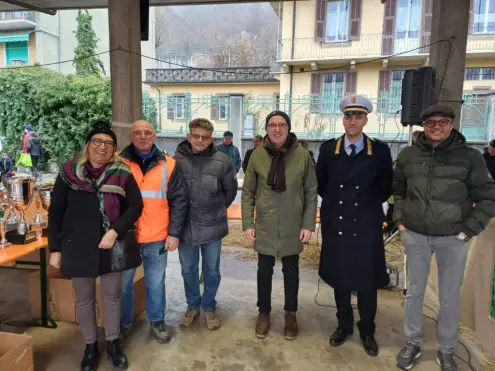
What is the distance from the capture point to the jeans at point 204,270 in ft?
9.51

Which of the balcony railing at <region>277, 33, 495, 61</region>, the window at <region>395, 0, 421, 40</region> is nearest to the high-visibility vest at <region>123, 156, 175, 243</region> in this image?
the balcony railing at <region>277, 33, 495, 61</region>

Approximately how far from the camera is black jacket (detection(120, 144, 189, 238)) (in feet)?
8.50

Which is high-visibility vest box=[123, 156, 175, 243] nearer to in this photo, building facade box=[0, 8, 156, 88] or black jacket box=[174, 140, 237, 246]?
black jacket box=[174, 140, 237, 246]

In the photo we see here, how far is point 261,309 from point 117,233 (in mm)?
1284

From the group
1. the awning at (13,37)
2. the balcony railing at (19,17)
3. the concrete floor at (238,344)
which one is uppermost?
the balcony railing at (19,17)

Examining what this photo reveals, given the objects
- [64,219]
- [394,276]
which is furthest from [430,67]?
[64,219]

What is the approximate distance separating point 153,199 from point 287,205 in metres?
0.91

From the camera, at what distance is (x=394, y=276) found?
423 cm

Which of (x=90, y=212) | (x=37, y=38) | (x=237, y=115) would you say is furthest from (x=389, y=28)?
(x=37, y=38)

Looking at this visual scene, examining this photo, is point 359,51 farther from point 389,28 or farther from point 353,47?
point 389,28

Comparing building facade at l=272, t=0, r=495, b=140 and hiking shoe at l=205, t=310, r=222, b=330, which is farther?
building facade at l=272, t=0, r=495, b=140

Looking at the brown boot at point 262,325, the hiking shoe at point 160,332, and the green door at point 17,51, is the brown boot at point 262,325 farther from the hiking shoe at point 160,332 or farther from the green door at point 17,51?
the green door at point 17,51

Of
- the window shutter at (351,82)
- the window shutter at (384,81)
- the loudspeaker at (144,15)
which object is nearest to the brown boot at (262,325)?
the loudspeaker at (144,15)

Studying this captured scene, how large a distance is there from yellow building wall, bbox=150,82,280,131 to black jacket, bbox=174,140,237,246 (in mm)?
12281
